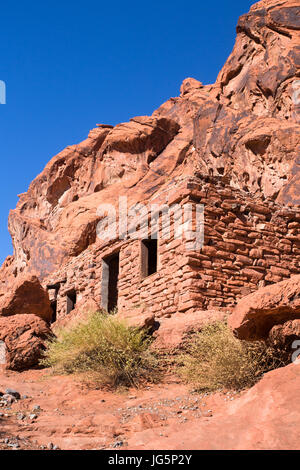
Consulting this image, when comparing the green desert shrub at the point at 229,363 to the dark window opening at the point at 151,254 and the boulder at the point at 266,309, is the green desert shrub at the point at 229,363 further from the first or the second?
the dark window opening at the point at 151,254

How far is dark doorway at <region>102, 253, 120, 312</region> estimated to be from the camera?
11969 millimetres

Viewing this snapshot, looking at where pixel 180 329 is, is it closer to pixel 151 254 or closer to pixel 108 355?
pixel 108 355

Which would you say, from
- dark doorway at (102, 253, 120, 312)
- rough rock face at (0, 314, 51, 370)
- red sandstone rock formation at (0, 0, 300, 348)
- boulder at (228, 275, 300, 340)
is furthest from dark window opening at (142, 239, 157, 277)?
boulder at (228, 275, 300, 340)

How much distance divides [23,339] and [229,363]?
13.9 ft

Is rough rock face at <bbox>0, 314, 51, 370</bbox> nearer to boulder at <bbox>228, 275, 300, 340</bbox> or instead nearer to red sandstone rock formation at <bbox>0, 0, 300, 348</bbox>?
red sandstone rock formation at <bbox>0, 0, 300, 348</bbox>

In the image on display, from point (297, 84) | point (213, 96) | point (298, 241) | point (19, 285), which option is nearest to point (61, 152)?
point (213, 96)

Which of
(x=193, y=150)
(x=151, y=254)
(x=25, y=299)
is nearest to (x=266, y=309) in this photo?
(x=25, y=299)

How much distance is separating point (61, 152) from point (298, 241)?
69.3 ft

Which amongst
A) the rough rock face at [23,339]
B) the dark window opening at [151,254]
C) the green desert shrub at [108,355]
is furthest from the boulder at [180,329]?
the dark window opening at [151,254]

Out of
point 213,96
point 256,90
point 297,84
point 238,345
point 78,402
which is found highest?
point 213,96

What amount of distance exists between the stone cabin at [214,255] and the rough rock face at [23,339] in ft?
4.44

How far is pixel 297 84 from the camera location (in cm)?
1631

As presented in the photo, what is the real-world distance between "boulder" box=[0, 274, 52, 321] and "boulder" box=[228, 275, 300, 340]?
22.8 ft
